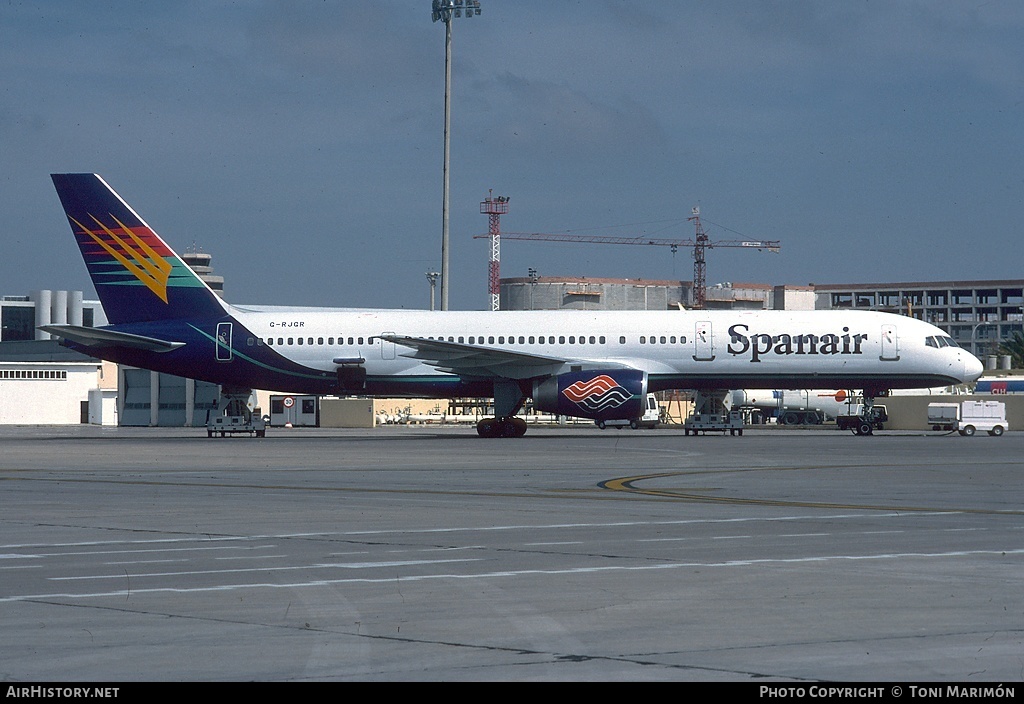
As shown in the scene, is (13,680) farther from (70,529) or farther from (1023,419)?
(1023,419)

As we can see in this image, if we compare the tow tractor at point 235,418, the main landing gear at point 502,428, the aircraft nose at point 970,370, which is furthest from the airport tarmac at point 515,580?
the tow tractor at point 235,418

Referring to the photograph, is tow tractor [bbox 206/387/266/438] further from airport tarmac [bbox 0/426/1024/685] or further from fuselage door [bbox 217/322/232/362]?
airport tarmac [bbox 0/426/1024/685]

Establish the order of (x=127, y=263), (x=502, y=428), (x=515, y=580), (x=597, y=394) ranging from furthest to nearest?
(x=502, y=428) → (x=127, y=263) → (x=597, y=394) → (x=515, y=580)

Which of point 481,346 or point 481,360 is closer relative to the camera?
point 481,360

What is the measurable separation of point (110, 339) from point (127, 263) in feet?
10.8

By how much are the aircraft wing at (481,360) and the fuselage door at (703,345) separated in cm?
Answer: 292

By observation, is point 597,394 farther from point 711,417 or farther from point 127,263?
point 127,263

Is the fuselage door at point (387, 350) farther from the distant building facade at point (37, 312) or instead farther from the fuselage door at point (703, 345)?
the distant building facade at point (37, 312)

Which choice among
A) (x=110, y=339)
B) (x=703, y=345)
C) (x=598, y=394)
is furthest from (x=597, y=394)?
(x=110, y=339)

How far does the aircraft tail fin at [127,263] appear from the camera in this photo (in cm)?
5284

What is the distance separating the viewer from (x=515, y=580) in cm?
1232

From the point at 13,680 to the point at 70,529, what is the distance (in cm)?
996
